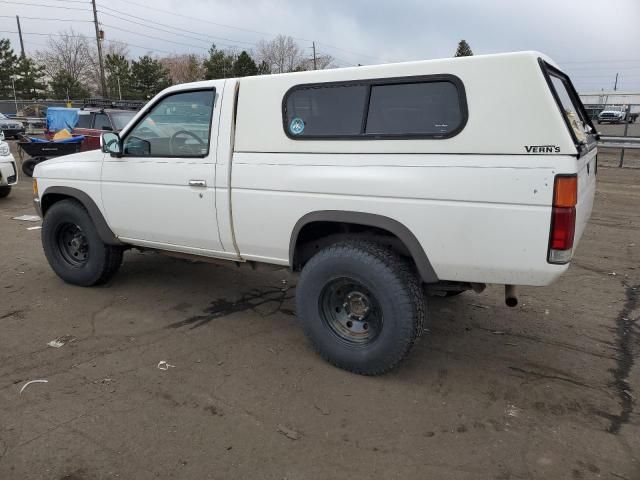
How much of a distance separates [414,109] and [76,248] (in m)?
3.79

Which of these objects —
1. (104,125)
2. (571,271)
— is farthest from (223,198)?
(104,125)

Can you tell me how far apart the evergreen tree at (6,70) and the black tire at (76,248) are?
4529 cm

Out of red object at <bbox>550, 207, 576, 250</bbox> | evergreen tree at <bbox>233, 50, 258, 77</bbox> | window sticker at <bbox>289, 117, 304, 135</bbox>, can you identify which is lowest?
red object at <bbox>550, 207, 576, 250</bbox>

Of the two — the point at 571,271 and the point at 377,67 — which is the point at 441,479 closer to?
the point at 377,67

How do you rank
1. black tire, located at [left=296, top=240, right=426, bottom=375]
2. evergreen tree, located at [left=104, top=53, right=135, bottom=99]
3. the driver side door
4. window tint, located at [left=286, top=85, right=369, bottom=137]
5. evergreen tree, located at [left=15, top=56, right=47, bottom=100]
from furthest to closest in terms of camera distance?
evergreen tree, located at [left=104, top=53, right=135, bottom=99] < evergreen tree, located at [left=15, top=56, right=47, bottom=100] < the driver side door < window tint, located at [left=286, top=85, right=369, bottom=137] < black tire, located at [left=296, top=240, right=426, bottom=375]

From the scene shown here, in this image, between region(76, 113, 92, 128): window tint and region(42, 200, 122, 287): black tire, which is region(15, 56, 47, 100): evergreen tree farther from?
region(42, 200, 122, 287): black tire

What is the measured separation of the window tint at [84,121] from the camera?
42.4 ft

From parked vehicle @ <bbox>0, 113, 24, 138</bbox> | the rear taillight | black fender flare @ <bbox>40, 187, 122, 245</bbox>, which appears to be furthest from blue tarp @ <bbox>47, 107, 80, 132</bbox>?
the rear taillight

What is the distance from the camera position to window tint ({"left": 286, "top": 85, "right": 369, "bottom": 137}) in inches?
133

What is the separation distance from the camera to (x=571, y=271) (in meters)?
5.65

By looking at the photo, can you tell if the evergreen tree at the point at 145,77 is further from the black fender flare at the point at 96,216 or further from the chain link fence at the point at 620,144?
the black fender flare at the point at 96,216

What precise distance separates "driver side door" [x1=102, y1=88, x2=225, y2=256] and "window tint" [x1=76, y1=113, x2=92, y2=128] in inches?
373

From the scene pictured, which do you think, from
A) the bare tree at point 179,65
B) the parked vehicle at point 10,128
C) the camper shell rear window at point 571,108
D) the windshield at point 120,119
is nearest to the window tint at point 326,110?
the camper shell rear window at point 571,108

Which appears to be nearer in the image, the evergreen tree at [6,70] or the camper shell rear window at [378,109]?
the camper shell rear window at [378,109]
